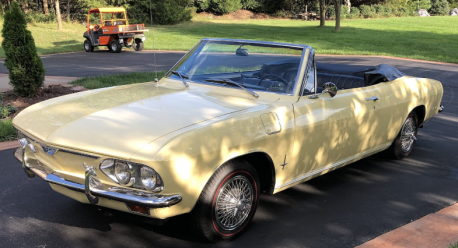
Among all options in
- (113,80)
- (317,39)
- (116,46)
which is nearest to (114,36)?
(116,46)

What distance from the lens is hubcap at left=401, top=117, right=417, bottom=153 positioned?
221 inches

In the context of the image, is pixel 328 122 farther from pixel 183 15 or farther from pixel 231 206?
pixel 183 15

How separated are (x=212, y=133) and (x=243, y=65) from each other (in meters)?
1.68

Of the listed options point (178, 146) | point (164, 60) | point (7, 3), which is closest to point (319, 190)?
point (178, 146)

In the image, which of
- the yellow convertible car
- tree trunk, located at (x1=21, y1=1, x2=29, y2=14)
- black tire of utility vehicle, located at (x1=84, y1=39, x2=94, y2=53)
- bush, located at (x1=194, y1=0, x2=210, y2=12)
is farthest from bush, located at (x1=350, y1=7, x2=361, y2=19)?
the yellow convertible car

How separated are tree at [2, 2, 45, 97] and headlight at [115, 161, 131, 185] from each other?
670cm

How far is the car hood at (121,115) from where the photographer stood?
3.15 meters

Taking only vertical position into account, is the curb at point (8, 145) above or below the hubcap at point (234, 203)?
below

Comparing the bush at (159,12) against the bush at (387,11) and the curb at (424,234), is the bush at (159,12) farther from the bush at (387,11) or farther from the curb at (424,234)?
the curb at (424,234)

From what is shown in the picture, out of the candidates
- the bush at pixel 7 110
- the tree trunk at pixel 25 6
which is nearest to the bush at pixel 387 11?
the tree trunk at pixel 25 6

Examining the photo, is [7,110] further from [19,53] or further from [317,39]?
[317,39]

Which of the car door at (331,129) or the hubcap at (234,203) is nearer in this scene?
the hubcap at (234,203)

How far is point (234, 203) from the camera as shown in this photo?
11.5 feet

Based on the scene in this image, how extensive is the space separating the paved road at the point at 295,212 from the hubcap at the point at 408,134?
0.64 feet
